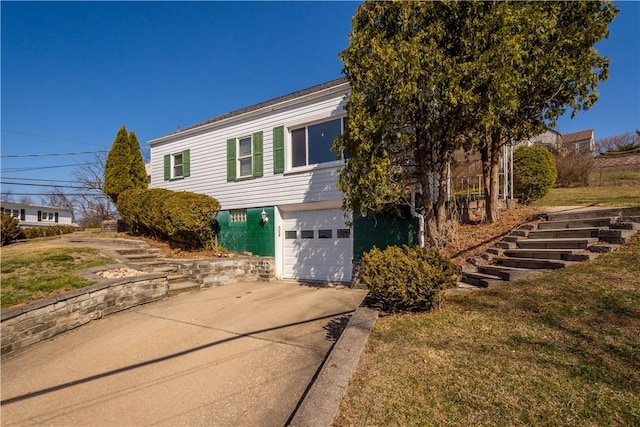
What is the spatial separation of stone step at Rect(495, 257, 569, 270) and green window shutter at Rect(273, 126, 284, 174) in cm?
639

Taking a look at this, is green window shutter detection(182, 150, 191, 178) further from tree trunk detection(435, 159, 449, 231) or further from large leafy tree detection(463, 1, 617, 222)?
large leafy tree detection(463, 1, 617, 222)

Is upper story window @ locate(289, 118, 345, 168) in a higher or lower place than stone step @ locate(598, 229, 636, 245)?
higher

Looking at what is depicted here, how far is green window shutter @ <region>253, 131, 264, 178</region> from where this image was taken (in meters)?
10.3

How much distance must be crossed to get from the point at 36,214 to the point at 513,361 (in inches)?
2022

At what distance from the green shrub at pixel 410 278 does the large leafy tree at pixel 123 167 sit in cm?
1169

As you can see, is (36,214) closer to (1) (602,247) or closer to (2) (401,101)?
(2) (401,101)

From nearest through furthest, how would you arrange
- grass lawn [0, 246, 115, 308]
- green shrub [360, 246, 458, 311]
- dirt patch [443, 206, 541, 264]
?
green shrub [360, 246, 458, 311]
grass lawn [0, 246, 115, 308]
dirt patch [443, 206, 541, 264]

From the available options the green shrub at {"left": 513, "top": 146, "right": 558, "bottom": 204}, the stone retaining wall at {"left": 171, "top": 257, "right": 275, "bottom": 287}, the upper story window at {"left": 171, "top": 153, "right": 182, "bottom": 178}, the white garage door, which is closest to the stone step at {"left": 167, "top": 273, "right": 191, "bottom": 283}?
the stone retaining wall at {"left": 171, "top": 257, "right": 275, "bottom": 287}

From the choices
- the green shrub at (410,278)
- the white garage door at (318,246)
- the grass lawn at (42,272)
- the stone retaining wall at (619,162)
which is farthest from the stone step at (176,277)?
the stone retaining wall at (619,162)

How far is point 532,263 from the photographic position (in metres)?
5.86

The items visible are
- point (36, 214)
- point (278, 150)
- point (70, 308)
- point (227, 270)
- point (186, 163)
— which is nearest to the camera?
point (70, 308)

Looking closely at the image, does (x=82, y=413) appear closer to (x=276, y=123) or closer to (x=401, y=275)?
(x=401, y=275)

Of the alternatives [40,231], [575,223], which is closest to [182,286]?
[575,223]

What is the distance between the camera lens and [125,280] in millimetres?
6531
